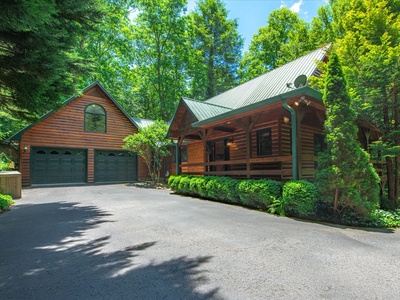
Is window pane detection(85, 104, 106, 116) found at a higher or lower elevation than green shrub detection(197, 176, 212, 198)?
higher

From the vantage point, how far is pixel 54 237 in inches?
170

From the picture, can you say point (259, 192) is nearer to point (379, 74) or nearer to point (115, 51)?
point (379, 74)

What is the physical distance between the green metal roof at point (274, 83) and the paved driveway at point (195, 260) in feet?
21.4

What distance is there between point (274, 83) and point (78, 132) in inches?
551

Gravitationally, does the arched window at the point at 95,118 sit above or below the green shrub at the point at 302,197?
above

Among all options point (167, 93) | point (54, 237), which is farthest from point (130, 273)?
point (167, 93)

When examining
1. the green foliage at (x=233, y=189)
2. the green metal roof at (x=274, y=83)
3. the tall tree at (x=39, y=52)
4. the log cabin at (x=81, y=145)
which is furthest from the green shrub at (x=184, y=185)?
the log cabin at (x=81, y=145)

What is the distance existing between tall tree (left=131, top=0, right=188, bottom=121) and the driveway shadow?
23.9m

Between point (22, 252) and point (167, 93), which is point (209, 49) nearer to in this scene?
point (167, 93)

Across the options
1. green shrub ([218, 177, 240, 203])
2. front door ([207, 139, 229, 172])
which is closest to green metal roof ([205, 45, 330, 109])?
front door ([207, 139, 229, 172])

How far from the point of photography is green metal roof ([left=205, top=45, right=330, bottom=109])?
10234 millimetres

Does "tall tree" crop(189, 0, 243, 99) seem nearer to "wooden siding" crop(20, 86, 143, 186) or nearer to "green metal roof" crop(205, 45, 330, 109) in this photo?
"wooden siding" crop(20, 86, 143, 186)

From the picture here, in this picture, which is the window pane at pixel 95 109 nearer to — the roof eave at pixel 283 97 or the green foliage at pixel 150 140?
the green foliage at pixel 150 140

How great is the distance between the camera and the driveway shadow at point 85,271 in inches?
92.2
